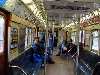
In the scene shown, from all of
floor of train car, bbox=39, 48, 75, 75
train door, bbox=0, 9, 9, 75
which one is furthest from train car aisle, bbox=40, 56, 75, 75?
train door, bbox=0, 9, 9, 75

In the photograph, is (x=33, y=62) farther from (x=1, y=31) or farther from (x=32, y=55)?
(x=1, y=31)

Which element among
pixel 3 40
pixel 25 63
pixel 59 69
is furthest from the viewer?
pixel 59 69

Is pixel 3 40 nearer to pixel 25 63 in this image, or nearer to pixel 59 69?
pixel 25 63

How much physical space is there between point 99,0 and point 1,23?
117 inches

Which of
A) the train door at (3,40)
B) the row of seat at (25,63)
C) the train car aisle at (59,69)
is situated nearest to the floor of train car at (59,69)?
the train car aisle at (59,69)

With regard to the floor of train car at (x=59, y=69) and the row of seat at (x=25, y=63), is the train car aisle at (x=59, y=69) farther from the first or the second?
the row of seat at (x=25, y=63)

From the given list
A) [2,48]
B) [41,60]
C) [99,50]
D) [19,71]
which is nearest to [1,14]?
[2,48]

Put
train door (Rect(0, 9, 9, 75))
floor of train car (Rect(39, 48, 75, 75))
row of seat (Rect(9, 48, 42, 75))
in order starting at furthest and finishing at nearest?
floor of train car (Rect(39, 48, 75, 75)) < row of seat (Rect(9, 48, 42, 75)) < train door (Rect(0, 9, 9, 75))

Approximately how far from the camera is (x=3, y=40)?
6.02 meters

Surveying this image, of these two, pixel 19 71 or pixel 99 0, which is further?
pixel 99 0

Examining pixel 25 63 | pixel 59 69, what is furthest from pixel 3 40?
pixel 59 69

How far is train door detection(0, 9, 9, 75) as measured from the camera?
5851 mm

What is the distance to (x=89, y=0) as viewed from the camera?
7.34m

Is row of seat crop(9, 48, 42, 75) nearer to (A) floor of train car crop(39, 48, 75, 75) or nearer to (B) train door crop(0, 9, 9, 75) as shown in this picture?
(B) train door crop(0, 9, 9, 75)
